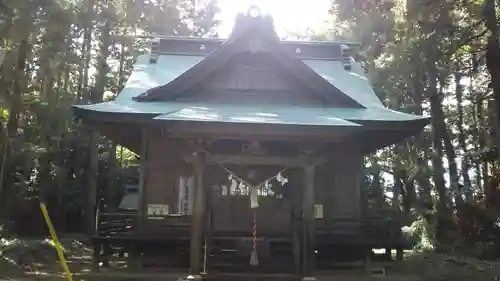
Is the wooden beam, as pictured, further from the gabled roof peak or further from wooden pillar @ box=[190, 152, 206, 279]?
the gabled roof peak

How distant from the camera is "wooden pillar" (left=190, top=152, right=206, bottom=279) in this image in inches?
360

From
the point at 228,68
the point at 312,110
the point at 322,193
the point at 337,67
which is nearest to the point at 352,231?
the point at 322,193

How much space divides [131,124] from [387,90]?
14161 millimetres

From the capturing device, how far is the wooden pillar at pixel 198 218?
913 centimetres

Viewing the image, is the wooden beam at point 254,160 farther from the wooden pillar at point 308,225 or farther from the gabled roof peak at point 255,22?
the gabled roof peak at point 255,22

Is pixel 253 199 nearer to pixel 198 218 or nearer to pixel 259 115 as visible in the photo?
pixel 198 218

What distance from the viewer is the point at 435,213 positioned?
17.3 meters

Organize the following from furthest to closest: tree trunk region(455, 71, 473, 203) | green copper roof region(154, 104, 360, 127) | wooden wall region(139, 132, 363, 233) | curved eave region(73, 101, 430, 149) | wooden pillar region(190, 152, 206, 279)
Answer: tree trunk region(455, 71, 473, 203), wooden wall region(139, 132, 363, 233), green copper roof region(154, 104, 360, 127), curved eave region(73, 101, 430, 149), wooden pillar region(190, 152, 206, 279)

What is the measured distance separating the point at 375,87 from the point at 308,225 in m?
14.3

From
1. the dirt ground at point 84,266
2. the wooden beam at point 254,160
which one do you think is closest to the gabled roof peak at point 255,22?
the wooden beam at point 254,160

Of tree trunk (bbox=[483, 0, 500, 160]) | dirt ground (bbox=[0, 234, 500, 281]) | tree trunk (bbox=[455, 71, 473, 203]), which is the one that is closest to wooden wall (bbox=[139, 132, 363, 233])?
dirt ground (bbox=[0, 234, 500, 281])

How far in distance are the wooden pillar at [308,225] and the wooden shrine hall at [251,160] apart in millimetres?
19

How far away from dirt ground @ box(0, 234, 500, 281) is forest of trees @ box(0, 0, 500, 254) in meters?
1.81

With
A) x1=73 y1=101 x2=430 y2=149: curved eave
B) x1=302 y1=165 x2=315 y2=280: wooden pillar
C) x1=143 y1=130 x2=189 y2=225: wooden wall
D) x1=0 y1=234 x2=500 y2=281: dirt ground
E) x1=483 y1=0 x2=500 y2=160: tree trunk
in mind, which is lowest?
x1=0 y1=234 x2=500 y2=281: dirt ground
